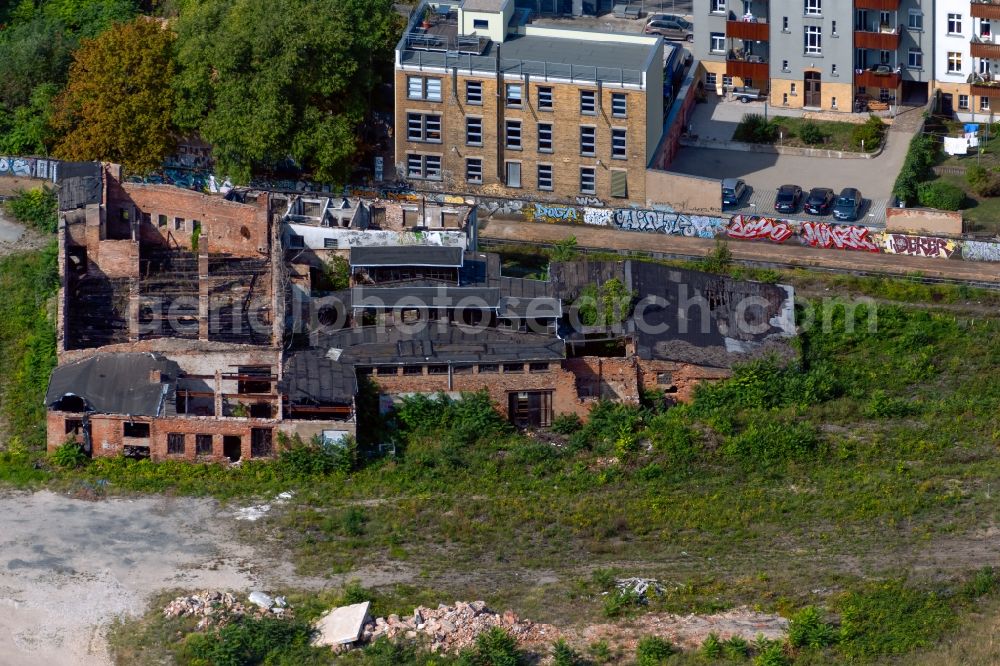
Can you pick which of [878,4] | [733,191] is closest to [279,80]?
[733,191]

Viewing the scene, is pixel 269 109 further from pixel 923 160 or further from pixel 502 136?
pixel 923 160

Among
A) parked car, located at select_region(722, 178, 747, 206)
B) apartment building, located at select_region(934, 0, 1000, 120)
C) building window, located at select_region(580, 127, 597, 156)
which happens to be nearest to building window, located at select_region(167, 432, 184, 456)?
building window, located at select_region(580, 127, 597, 156)

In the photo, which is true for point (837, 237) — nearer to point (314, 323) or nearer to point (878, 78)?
point (878, 78)

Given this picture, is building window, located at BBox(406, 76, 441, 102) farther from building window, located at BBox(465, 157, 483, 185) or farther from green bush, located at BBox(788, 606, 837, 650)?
green bush, located at BBox(788, 606, 837, 650)

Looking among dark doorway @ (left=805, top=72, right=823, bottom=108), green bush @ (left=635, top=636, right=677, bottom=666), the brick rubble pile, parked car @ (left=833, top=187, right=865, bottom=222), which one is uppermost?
dark doorway @ (left=805, top=72, right=823, bottom=108)

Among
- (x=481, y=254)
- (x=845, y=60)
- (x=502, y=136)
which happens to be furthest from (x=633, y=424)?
(x=845, y=60)

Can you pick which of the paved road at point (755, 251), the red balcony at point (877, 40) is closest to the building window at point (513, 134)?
the paved road at point (755, 251)
